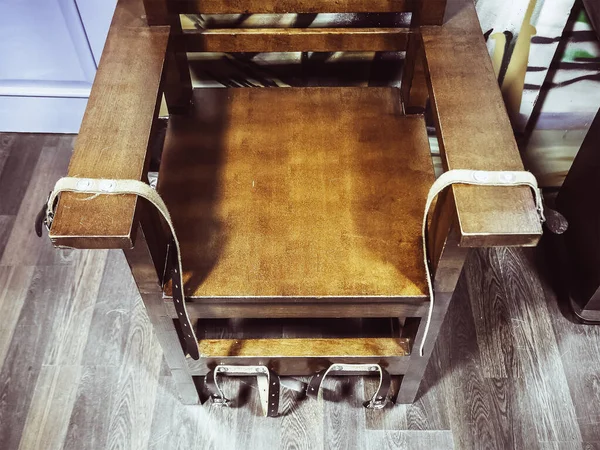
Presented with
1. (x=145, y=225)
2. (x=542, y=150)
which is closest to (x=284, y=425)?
(x=145, y=225)

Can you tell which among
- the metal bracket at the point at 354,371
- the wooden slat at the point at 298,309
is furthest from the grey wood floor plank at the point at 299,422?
the wooden slat at the point at 298,309

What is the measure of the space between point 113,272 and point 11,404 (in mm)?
345

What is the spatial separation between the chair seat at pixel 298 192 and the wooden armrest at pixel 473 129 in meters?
0.17

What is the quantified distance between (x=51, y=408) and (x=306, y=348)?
555 millimetres

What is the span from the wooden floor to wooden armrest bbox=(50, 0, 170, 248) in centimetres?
63

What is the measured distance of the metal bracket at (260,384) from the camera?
1082 mm

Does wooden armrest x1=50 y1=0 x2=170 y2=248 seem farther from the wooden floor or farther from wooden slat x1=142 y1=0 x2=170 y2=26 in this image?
the wooden floor

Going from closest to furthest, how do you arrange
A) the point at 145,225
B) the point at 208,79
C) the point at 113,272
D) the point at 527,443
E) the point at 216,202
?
the point at 145,225
the point at 216,202
the point at 527,443
the point at 208,79
the point at 113,272

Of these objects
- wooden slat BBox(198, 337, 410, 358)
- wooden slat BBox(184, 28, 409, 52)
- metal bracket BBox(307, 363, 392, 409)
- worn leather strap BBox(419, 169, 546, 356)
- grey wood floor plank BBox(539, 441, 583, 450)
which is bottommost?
grey wood floor plank BBox(539, 441, 583, 450)

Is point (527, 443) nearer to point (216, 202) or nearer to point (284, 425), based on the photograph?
point (284, 425)

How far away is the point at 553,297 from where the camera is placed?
1.39m

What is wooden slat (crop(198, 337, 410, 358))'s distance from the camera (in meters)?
1.05

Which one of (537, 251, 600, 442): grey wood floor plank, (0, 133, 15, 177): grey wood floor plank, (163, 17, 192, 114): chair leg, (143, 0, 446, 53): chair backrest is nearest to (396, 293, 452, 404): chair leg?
(537, 251, 600, 442): grey wood floor plank

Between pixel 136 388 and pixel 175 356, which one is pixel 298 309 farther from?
pixel 136 388
